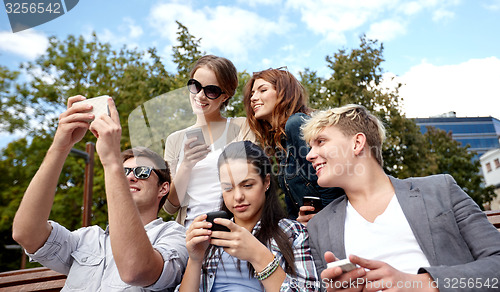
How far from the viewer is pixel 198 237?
1.90 meters

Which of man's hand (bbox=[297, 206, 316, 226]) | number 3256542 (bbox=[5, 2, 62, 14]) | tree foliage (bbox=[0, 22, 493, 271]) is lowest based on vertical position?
man's hand (bbox=[297, 206, 316, 226])

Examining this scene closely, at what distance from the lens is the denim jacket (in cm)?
272

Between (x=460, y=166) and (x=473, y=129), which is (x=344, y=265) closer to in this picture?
(x=460, y=166)

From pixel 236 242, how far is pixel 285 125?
4.13 feet

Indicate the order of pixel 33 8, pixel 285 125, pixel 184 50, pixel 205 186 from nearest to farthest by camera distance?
pixel 33 8
pixel 205 186
pixel 285 125
pixel 184 50

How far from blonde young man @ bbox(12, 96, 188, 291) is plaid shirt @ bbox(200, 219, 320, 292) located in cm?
17

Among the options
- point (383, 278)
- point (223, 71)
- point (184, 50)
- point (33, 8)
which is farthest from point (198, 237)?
point (184, 50)

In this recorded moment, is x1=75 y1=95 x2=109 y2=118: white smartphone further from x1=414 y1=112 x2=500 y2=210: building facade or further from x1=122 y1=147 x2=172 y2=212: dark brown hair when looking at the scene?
x1=414 y1=112 x2=500 y2=210: building facade

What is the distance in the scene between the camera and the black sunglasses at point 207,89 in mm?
2719

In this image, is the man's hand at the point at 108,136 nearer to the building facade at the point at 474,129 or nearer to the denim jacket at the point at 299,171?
the denim jacket at the point at 299,171

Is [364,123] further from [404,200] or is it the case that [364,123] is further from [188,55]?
[188,55]

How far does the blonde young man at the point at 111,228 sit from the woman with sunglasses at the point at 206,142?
15 centimetres

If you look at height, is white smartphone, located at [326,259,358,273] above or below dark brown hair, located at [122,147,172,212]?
below

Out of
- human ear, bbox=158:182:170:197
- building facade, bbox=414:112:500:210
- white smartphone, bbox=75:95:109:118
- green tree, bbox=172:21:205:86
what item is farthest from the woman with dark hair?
building facade, bbox=414:112:500:210
